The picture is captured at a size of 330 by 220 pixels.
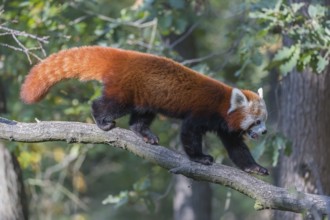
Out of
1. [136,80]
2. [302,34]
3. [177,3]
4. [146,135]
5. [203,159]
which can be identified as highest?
[302,34]

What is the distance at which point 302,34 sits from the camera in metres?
6.84

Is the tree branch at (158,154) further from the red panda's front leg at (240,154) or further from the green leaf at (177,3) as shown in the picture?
the green leaf at (177,3)

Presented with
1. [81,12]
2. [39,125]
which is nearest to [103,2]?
[81,12]

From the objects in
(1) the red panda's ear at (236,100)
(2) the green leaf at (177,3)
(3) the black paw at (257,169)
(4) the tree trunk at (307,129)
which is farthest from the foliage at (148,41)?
(3) the black paw at (257,169)

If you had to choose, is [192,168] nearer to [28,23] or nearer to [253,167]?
[253,167]

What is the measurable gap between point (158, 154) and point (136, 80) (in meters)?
0.89

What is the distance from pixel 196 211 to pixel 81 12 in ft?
11.2

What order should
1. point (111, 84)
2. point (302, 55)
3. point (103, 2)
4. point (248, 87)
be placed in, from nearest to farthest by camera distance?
1. point (111, 84)
2. point (302, 55)
3. point (248, 87)
4. point (103, 2)

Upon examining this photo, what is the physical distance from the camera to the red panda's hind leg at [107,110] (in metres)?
5.86

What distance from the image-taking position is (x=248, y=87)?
8.26m

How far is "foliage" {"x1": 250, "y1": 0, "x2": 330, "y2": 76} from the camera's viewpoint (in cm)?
652

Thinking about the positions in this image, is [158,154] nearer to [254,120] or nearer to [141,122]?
[141,122]

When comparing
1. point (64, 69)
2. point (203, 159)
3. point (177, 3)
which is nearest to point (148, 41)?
point (177, 3)

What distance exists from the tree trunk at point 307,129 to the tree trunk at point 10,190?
279cm
